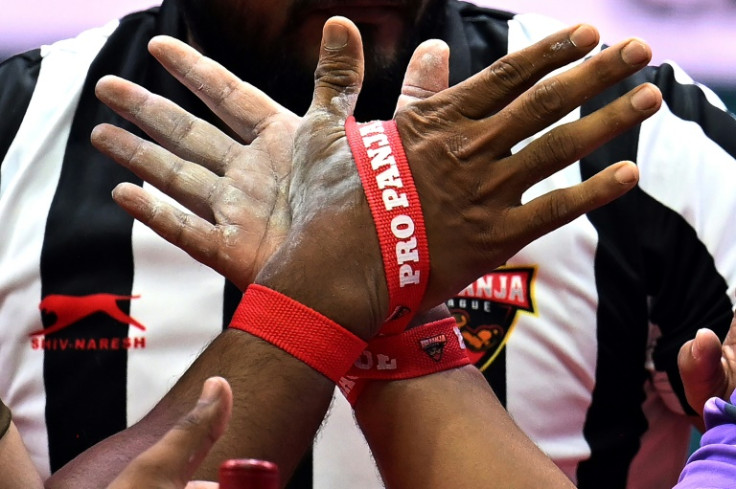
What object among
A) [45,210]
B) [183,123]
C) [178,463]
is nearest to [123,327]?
[45,210]

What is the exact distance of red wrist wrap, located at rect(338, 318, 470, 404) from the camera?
3.83 feet

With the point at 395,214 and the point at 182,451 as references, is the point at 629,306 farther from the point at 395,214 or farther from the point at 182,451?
the point at 182,451

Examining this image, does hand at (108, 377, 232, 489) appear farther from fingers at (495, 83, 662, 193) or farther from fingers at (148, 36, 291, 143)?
fingers at (148, 36, 291, 143)

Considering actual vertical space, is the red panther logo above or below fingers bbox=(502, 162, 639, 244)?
below

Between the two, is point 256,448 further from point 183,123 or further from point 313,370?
point 183,123

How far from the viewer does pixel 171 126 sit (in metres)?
1.26

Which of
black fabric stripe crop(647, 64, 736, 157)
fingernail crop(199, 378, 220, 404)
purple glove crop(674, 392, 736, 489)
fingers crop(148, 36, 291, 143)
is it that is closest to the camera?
fingernail crop(199, 378, 220, 404)

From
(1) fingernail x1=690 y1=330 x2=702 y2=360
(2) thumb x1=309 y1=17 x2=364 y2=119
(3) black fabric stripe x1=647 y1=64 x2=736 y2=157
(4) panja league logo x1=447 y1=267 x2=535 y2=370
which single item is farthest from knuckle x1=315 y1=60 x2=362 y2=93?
(3) black fabric stripe x1=647 y1=64 x2=736 y2=157

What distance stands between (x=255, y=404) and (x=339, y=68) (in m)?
0.34

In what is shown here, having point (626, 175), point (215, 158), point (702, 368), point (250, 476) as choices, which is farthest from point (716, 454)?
point (215, 158)

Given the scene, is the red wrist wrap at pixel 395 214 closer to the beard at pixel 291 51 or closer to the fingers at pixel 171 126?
the fingers at pixel 171 126

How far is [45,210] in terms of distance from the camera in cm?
164

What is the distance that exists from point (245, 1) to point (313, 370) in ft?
2.29

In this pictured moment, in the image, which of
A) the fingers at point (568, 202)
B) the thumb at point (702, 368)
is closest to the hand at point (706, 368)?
the thumb at point (702, 368)
